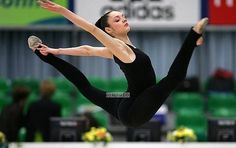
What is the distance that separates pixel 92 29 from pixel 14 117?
4410 millimetres

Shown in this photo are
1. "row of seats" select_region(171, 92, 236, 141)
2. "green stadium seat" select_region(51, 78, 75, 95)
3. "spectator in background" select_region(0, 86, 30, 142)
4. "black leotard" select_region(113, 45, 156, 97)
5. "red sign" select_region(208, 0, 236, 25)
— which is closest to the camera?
"black leotard" select_region(113, 45, 156, 97)

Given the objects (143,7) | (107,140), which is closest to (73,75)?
(107,140)

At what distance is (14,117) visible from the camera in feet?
25.8

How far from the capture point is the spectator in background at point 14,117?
25.7 ft

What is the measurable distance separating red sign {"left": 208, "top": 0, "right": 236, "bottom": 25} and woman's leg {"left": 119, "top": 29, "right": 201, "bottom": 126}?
20.9 feet

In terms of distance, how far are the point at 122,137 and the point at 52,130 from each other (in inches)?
181

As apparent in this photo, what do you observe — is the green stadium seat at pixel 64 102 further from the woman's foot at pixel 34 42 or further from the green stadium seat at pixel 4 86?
the woman's foot at pixel 34 42

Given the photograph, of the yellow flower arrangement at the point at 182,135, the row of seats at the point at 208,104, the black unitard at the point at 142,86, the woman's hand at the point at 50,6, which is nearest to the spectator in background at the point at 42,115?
the yellow flower arrangement at the point at 182,135

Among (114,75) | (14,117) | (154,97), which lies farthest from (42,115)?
(114,75)

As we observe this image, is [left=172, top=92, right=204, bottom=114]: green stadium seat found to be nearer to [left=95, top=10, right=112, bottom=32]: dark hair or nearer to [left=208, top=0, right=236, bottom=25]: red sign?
[left=208, top=0, right=236, bottom=25]: red sign

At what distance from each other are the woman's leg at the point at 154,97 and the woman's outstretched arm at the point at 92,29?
0.31 metres

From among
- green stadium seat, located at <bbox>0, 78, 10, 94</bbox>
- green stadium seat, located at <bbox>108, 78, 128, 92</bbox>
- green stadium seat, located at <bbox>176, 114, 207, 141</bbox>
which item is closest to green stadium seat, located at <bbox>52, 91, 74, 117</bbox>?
green stadium seat, located at <bbox>108, 78, 128, 92</bbox>

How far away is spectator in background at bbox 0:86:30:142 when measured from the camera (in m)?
7.82

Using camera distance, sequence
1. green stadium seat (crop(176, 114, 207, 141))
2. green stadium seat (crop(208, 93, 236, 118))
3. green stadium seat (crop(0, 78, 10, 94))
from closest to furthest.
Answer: green stadium seat (crop(176, 114, 207, 141)), green stadium seat (crop(208, 93, 236, 118)), green stadium seat (crop(0, 78, 10, 94))
